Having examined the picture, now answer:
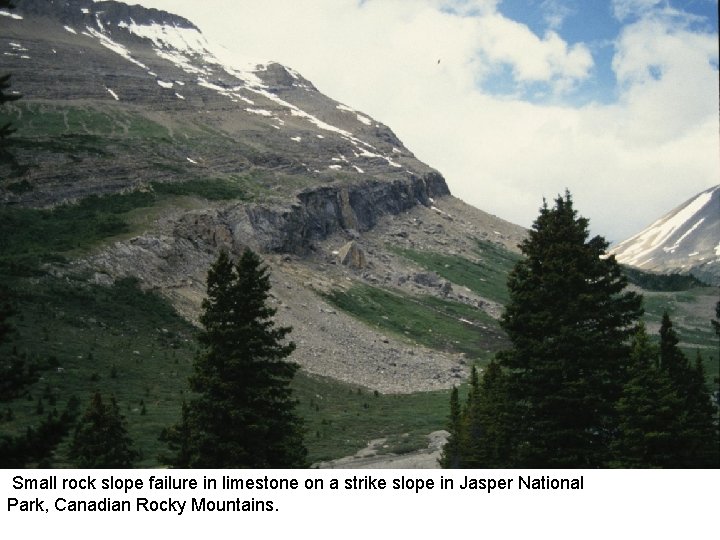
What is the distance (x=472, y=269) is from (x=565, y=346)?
14969 centimetres

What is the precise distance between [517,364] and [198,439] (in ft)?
36.4

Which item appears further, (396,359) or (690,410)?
(396,359)

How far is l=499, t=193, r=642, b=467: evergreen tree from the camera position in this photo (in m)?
18.6

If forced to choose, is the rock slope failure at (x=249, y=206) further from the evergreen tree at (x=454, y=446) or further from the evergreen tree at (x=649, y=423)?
the evergreen tree at (x=649, y=423)

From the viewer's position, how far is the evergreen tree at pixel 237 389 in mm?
18516

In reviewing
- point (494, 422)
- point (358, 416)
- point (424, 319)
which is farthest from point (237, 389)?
point (424, 319)

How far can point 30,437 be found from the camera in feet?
39.1

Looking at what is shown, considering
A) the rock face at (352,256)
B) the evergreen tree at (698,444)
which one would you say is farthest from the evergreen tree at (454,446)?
the rock face at (352,256)

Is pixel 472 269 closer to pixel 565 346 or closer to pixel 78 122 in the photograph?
pixel 78 122

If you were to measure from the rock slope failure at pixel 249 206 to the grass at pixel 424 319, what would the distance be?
0.97 m

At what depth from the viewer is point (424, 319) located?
11412cm

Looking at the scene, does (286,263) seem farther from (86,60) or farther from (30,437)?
(86,60)
